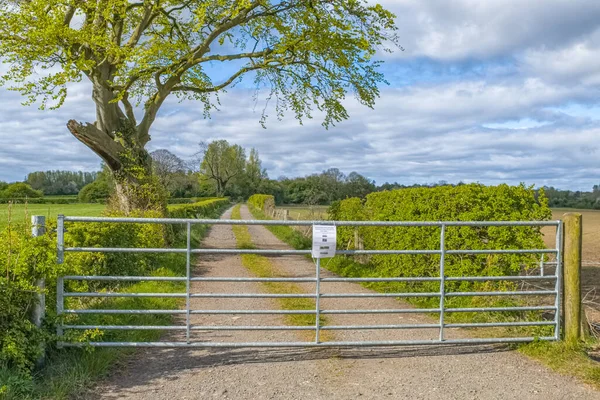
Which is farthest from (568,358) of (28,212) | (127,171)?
(127,171)

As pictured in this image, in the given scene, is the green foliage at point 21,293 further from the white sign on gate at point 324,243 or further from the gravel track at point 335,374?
the white sign on gate at point 324,243

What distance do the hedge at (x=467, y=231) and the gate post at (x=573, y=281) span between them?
102cm

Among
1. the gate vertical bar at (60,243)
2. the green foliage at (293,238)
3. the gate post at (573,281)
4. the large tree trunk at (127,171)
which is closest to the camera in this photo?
the gate vertical bar at (60,243)

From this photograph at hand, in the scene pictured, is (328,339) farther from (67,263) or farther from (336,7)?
(336,7)

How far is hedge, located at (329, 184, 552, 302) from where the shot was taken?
302 inches

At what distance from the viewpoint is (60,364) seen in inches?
213

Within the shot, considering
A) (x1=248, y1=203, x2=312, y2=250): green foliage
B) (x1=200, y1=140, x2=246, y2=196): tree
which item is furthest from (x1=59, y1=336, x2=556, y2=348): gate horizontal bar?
(x1=200, y1=140, x2=246, y2=196): tree

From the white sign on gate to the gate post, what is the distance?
3.11 meters

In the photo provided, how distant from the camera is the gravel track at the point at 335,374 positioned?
197 inches

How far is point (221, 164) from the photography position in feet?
315

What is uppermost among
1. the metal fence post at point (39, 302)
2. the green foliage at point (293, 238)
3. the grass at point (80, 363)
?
the metal fence post at point (39, 302)

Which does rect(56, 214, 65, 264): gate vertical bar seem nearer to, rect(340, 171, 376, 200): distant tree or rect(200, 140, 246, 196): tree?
rect(340, 171, 376, 200): distant tree

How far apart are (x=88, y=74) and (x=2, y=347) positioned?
13.4m

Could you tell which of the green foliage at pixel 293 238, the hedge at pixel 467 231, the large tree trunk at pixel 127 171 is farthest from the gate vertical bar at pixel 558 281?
the green foliage at pixel 293 238
